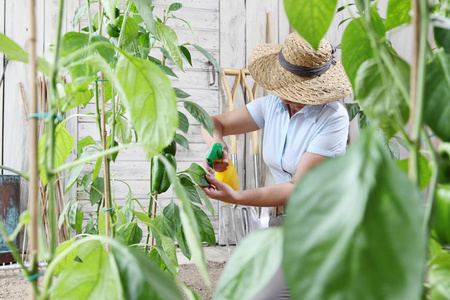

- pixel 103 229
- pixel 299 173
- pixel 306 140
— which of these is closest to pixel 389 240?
pixel 103 229

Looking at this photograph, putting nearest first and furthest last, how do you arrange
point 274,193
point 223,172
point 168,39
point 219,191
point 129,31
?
point 129,31, point 168,39, point 219,191, point 274,193, point 223,172

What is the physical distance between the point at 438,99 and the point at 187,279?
85.0 inches

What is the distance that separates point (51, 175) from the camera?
341mm

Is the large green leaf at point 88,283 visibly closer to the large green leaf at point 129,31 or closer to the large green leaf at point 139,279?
the large green leaf at point 139,279

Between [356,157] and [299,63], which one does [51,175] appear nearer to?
[356,157]

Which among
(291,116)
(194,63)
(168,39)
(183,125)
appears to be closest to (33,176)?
(168,39)

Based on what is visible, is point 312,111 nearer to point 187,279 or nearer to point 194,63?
point 187,279

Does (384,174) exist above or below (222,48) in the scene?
below

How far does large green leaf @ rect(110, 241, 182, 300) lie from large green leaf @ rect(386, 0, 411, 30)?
38 centimetres

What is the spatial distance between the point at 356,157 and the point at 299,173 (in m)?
1.57

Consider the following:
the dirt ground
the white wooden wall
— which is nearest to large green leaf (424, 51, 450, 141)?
the dirt ground

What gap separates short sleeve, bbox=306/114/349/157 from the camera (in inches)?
73.2

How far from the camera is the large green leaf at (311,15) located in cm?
37

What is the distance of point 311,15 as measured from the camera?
37 cm
